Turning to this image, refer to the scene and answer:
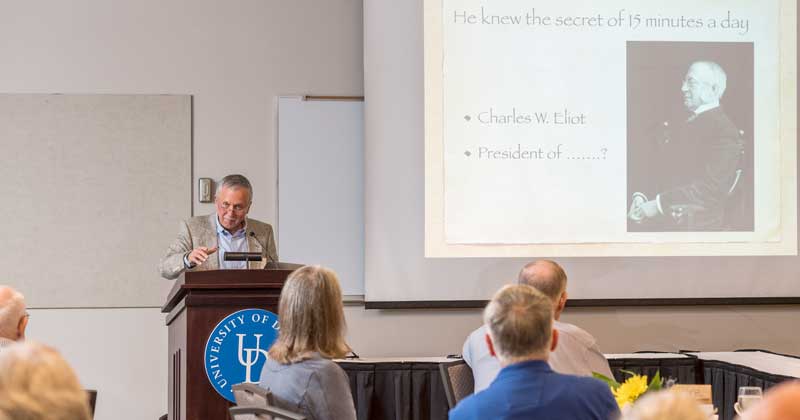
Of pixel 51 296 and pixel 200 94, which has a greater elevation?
pixel 200 94

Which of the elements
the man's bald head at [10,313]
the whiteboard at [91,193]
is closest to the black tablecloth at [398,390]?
the whiteboard at [91,193]

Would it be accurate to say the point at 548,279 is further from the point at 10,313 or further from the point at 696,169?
the point at 696,169

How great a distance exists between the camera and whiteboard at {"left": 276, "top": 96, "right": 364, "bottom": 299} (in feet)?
21.6

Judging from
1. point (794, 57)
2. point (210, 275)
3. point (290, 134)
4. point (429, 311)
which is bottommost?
point (429, 311)

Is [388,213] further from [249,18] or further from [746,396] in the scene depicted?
[746,396]

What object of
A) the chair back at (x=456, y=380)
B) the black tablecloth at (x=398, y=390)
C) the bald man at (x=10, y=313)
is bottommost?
the black tablecloth at (x=398, y=390)

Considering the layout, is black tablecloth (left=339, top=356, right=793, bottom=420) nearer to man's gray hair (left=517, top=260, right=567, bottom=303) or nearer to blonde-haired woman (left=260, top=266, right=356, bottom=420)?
man's gray hair (left=517, top=260, right=567, bottom=303)

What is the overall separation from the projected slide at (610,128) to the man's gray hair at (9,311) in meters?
3.23

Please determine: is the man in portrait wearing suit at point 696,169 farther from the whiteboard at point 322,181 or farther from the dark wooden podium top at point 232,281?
the dark wooden podium top at point 232,281

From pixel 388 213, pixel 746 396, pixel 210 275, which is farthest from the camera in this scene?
pixel 388 213

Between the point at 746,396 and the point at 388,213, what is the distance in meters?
3.41

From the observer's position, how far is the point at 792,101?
650 centimetres

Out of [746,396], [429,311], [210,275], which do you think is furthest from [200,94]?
[746,396]

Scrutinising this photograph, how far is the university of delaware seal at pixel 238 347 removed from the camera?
340 cm
